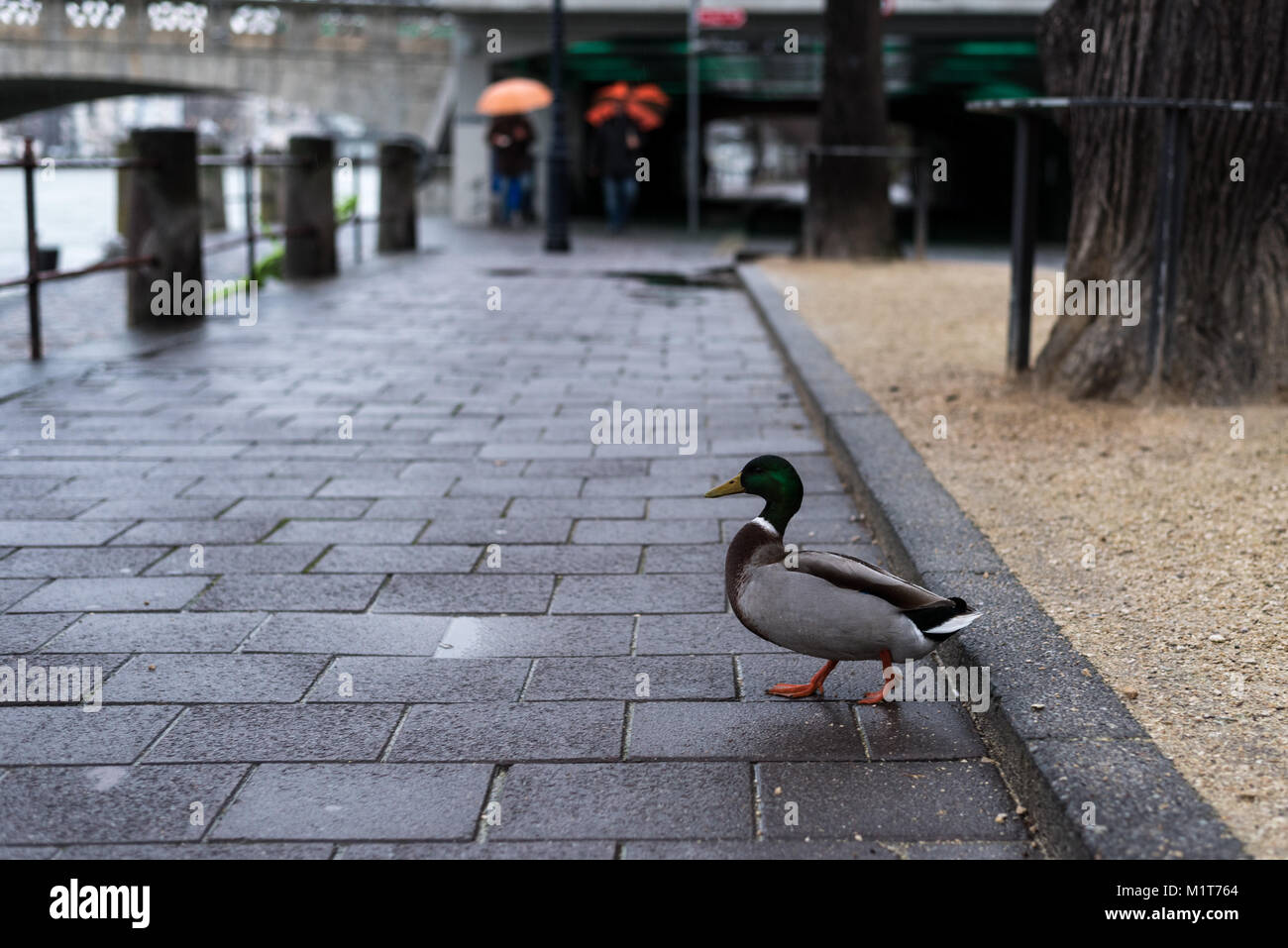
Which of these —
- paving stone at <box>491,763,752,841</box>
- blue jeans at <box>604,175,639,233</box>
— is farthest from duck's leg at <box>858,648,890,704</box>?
blue jeans at <box>604,175,639,233</box>

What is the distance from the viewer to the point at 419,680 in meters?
3.77

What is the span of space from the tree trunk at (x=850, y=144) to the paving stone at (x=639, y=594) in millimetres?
11783

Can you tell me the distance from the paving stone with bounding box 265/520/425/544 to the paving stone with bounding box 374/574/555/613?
45 centimetres

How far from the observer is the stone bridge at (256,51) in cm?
Answer: 3622

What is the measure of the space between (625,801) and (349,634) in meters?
1.30

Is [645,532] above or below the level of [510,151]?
below

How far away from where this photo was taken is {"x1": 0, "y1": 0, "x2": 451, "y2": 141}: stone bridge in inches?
1426

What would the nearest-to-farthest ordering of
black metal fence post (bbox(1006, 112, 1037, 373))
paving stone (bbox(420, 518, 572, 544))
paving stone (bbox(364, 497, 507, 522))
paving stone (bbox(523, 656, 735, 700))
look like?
paving stone (bbox(523, 656, 735, 700)) < paving stone (bbox(420, 518, 572, 544)) < paving stone (bbox(364, 497, 507, 522)) < black metal fence post (bbox(1006, 112, 1037, 373))

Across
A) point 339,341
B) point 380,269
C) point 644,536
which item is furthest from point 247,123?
point 644,536

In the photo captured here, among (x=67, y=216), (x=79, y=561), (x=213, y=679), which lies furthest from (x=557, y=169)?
(x=213, y=679)

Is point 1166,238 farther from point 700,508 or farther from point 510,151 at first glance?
point 510,151

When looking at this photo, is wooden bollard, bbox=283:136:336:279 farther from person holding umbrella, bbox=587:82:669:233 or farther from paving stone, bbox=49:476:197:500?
paving stone, bbox=49:476:197:500

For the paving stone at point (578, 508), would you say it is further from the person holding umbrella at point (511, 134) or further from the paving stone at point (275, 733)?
the person holding umbrella at point (511, 134)
